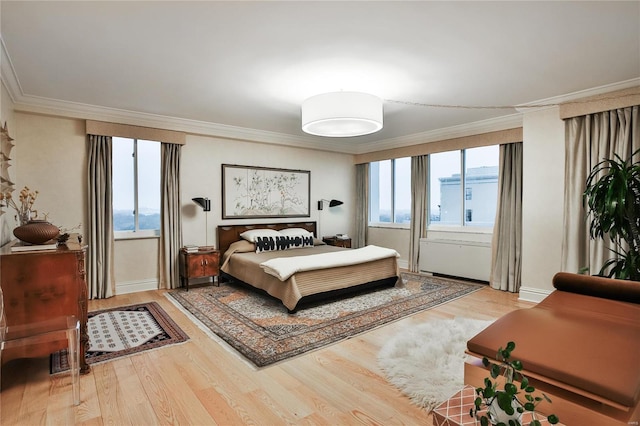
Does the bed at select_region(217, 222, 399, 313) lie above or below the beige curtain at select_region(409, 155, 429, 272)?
below

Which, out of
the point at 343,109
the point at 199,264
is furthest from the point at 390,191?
the point at 199,264

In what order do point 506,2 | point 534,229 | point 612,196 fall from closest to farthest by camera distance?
1. point 506,2
2. point 612,196
3. point 534,229

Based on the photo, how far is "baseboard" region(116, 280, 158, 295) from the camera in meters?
4.48

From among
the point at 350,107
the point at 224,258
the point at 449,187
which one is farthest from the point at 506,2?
the point at 224,258

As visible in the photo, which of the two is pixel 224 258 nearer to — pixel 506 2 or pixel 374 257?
pixel 374 257

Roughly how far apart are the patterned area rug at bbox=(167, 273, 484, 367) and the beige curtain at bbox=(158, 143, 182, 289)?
A: 1.13 feet

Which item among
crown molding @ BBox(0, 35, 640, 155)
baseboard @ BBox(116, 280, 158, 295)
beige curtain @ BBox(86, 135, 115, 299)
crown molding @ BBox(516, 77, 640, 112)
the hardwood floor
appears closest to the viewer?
the hardwood floor

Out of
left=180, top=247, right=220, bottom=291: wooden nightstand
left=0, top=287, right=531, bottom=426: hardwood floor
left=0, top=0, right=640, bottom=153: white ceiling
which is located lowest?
left=0, top=287, right=531, bottom=426: hardwood floor

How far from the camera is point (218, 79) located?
328 centimetres

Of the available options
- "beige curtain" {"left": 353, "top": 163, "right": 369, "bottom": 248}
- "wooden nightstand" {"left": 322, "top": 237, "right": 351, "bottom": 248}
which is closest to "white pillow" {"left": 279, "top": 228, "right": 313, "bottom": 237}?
"wooden nightstand" {"left": 322, "top": 237, "right": 351, "bottom": 248}

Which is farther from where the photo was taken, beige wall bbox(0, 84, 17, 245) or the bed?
the bed

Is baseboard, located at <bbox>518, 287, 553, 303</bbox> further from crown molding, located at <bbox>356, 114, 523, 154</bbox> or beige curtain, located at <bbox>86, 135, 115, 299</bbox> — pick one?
beige curtain, located at <bbox>86, 135, 115, 299</bbox>

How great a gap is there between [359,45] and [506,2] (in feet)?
3.30

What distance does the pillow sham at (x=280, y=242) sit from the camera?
507 centimetres
